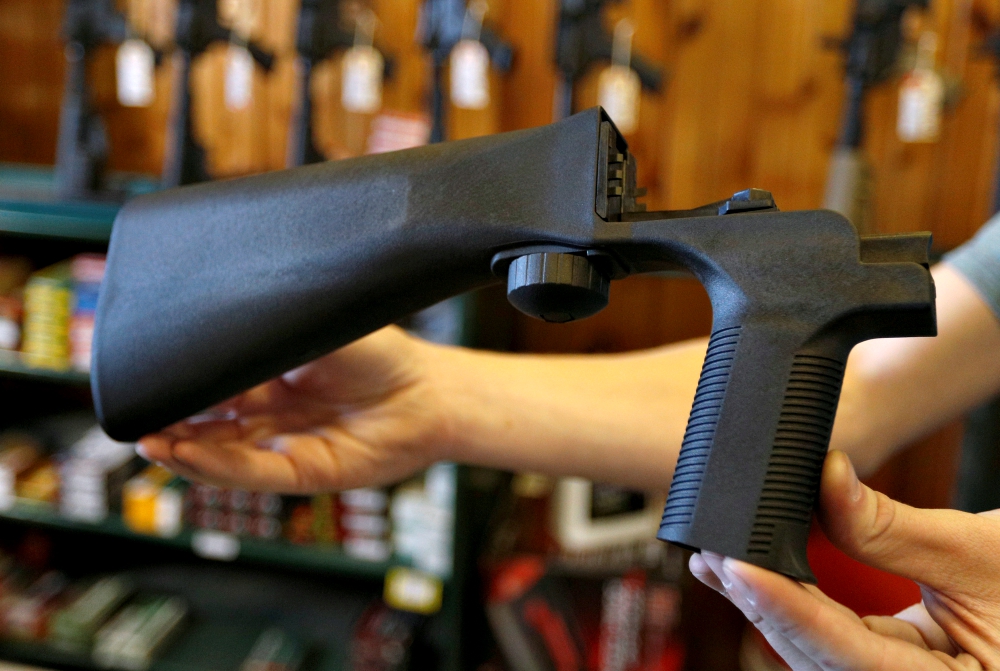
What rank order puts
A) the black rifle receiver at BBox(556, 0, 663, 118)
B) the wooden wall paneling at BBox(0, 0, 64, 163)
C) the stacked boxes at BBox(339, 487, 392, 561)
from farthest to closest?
the wooden wall paneling at BBox(0, 0, 64, 163) < the stacked boxes at BBox(339, 487, 392, 561) < the black rifle receiver at BBox(556, 0, 663, 118)

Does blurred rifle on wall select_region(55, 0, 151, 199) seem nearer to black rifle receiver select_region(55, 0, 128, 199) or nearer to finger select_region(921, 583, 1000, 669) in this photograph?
black rifle receiver select_region(55, 0, 128, 199)

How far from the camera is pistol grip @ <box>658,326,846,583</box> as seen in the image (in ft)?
1.13

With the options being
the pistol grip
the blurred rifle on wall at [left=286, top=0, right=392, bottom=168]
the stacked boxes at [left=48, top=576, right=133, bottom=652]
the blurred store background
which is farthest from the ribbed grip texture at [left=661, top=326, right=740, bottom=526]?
the stacked boxes at [left=48, top=576, right=133, bottom=652]

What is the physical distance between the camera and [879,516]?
1.22 feet

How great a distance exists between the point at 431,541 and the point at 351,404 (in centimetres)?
78

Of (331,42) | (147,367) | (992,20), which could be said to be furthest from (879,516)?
(992,20)

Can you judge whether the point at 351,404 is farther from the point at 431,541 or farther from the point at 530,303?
the point at 431,541

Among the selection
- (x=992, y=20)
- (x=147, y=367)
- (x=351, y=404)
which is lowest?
(x=351, y=404)

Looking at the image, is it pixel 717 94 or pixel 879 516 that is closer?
pixel 879 516

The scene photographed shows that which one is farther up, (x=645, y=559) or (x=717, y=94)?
(x=717, y=94)

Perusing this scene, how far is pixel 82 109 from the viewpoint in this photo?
1590 mm

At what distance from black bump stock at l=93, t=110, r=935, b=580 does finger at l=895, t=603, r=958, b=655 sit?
0.15m

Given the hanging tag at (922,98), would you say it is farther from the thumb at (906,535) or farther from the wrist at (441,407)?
the thumb at (906,535)

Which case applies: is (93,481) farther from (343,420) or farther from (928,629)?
(928,629)
